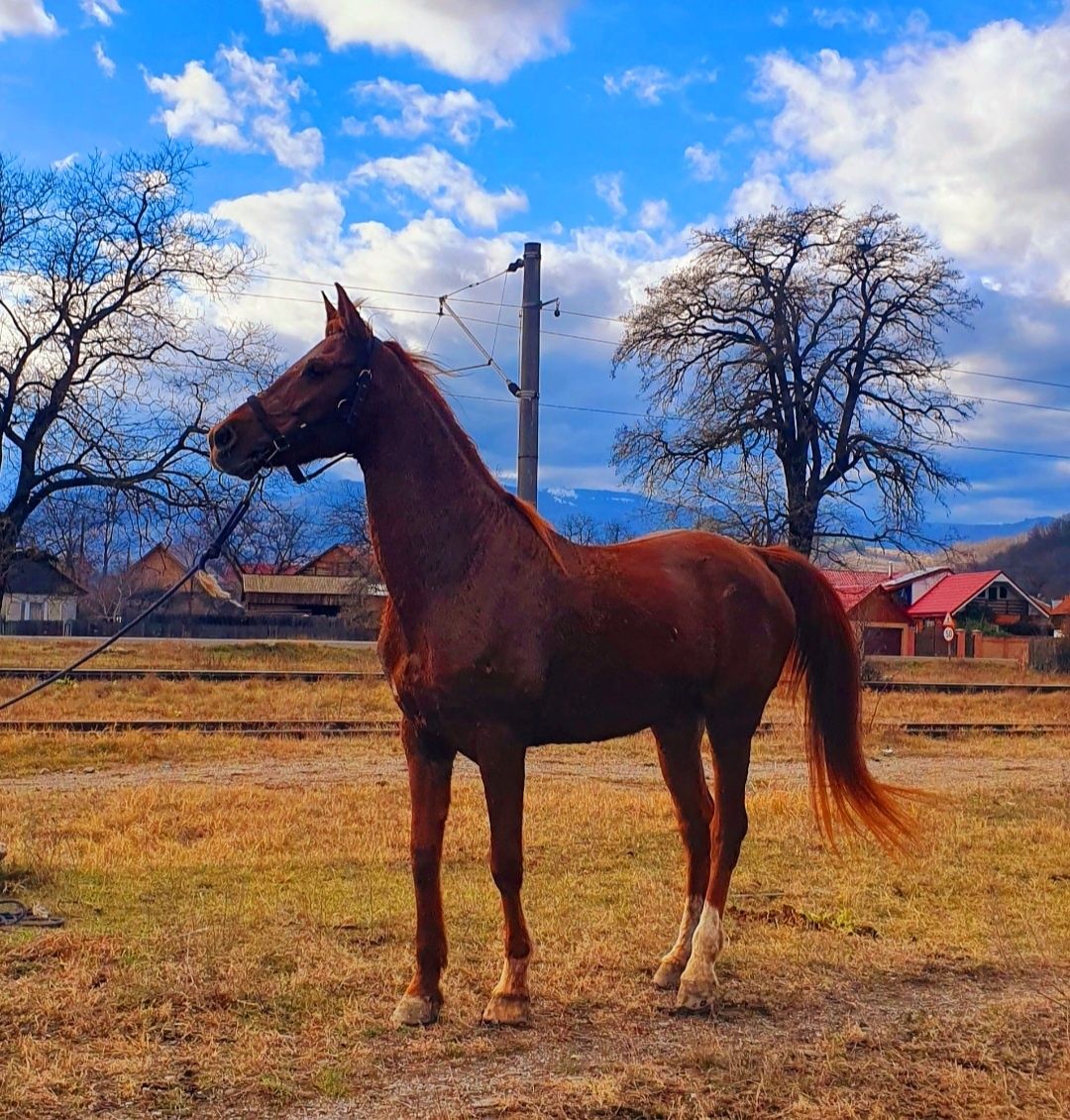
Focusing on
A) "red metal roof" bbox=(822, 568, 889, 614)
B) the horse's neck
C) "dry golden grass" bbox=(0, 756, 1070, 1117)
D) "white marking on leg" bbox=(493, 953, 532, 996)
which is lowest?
"dry golden grass" bbox=(0, 756, 1070, 1117)

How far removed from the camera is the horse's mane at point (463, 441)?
493 cm

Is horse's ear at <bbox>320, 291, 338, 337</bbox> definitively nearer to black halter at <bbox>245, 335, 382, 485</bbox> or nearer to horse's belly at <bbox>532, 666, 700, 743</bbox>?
black halter at <bbox>245, 335, 382, 485</bbox>

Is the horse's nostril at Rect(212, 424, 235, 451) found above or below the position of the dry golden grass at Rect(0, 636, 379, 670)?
above

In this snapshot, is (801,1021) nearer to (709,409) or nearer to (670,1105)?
(670,1105)

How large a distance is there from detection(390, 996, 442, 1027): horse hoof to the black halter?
2221 millimetres

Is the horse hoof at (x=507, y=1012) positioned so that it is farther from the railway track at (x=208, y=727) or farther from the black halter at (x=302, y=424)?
the railway track at (x=208, y=727)

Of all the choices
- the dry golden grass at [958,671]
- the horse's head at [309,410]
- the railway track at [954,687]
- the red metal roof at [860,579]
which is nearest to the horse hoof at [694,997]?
the horse's head at [309,410]

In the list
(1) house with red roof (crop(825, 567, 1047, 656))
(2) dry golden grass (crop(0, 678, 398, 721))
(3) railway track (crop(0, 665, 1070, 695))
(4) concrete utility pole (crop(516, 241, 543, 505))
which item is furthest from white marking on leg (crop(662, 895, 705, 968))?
(1) house with red roof (crop(825, 567, 1047, 656))

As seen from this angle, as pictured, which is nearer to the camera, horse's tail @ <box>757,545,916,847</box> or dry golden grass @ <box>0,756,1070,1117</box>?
dry golden grass @ <box>0,756,1070,1117</box>

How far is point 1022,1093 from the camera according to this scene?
3.86 meters

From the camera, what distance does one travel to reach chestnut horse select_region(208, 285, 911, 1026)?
15.0 feet

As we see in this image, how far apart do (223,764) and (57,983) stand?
8.51 meters

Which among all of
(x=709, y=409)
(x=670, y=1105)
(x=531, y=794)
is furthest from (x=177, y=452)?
(x=670, y=1105)

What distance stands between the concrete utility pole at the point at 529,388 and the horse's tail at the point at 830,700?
6.93 m
